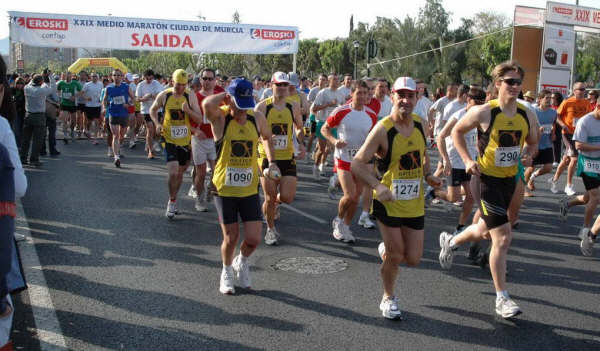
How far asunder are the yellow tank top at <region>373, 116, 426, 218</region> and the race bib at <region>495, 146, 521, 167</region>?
801 mm

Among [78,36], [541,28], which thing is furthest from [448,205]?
[541,28]

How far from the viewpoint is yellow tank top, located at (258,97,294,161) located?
294 inches

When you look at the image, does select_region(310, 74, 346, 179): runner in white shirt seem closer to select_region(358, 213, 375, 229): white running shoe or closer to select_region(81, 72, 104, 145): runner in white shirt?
select_region(358, 213, 375, 229): white running shoe

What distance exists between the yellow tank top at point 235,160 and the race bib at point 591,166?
4.41m

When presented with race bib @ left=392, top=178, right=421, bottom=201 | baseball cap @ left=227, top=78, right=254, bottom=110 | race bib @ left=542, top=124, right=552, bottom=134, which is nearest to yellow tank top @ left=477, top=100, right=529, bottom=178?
race bib @ left=392, top=178, right=421, bottom=201

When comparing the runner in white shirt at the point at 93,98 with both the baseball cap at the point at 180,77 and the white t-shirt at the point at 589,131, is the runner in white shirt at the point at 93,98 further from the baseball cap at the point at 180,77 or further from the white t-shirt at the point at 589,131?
the white t-shirt at the point at 589,131

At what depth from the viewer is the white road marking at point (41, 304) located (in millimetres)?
4293

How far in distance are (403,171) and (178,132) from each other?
4869 millimetres

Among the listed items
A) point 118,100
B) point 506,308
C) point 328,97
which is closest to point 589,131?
point 506,308

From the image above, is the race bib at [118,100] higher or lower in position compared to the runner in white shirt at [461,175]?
higher

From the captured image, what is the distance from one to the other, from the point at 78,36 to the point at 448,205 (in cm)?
1570

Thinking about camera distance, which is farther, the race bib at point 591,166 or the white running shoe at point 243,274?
the race bib at point 591,166

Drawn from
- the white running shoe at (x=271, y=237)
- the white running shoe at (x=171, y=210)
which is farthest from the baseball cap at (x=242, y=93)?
the white running shoe at (x=171, y=210)

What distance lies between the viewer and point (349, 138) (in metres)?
7.40
